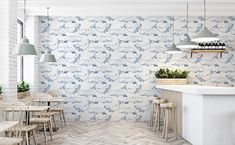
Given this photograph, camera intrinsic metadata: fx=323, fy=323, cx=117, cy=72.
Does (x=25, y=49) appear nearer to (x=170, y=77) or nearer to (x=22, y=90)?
(x=22, y=90)

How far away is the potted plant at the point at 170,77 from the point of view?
27.5ft

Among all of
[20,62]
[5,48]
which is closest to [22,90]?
[20,62]

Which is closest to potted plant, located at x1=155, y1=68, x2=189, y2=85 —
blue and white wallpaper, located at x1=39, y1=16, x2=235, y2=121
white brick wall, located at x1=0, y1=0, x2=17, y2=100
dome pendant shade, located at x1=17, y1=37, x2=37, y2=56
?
blue and white wallpaper, located at x1=39, y1=16, x2=235, y2=121

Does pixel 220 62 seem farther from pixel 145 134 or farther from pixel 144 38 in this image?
pixel 145 134

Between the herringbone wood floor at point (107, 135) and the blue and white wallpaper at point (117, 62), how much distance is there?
2.27ft

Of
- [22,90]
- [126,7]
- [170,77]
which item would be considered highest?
[126,7]

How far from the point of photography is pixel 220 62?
28.7ft

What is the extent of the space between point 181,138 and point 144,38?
11.2 ft

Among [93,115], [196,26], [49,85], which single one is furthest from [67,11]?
[196,26]

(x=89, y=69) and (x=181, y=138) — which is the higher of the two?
(x=89, y=69)

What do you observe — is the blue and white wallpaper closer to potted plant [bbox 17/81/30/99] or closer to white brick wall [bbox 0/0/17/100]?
potted plant [bbox 17/81/30/99]

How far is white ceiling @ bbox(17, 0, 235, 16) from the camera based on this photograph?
23.6 ft

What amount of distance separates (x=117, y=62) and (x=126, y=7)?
1660 mm

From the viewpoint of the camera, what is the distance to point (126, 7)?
7707 millimetres
